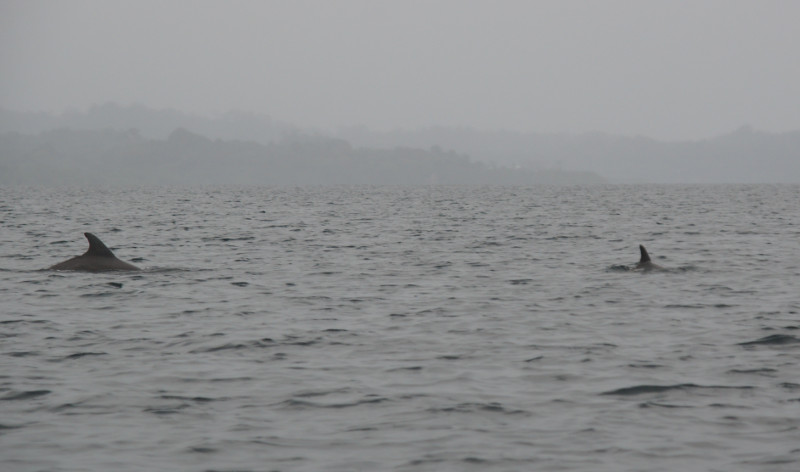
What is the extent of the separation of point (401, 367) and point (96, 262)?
1278 centimetres

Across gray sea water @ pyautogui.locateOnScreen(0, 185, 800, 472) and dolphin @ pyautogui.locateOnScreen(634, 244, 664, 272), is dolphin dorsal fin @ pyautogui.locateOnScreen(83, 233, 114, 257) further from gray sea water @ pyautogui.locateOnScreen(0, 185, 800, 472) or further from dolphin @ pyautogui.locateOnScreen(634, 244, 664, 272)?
dolphin @ pyautogui.locateOnScreen(634, 244, 664, 272)

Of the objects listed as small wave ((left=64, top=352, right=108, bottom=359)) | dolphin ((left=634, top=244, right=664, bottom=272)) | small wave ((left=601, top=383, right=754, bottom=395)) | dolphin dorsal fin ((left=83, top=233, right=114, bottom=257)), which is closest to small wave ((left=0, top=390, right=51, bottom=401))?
small wave ((left=64, top=352, right=108, bottom=359))

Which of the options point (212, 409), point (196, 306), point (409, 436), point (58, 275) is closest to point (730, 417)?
point (409, 436)

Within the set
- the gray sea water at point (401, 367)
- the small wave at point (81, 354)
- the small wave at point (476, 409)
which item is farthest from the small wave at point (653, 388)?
the small wave at point (81, 354)

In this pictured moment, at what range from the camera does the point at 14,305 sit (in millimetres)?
18719

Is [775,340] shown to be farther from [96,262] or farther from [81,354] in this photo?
[96,262]

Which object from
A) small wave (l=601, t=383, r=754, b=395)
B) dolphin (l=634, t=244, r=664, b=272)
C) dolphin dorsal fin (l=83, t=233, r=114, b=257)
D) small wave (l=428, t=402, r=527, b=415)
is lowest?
small wave (l=428, t=402, r=527, b=415)

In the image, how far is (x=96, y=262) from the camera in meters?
23.8

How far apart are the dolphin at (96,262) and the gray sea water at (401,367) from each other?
66cm

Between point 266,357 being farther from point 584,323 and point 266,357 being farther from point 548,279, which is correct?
point 548,279

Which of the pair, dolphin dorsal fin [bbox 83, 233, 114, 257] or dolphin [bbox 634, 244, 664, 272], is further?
dolphin [bbox 634, 244, 664, 272]

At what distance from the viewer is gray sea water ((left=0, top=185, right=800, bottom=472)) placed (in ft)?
31.1

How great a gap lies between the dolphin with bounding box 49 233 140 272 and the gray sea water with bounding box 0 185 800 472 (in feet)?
2.17

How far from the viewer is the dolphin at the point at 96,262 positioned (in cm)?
2361
